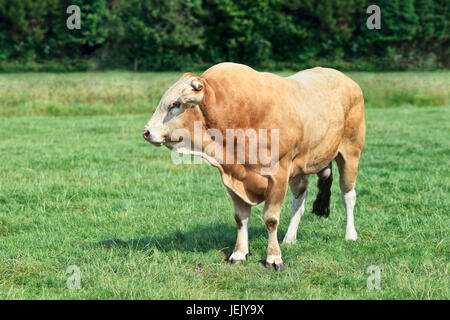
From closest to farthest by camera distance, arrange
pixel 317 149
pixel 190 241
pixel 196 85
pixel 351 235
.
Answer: pixel 196 85 → pixel 317 149 → pixel 190 241 → pixel 351 235

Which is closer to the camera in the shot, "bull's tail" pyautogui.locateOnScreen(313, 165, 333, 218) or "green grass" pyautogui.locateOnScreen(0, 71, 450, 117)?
"bull's tail" pyautogui.locateOnScreen(313, 165, 333, 218)

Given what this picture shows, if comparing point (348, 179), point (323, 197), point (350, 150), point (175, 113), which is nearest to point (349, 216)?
point (348, 179)

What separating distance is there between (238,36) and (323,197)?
164ft

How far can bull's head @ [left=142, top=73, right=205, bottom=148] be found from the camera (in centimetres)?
517

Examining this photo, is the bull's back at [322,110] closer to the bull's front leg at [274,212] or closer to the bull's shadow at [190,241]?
the bull's front leg at [274,212]

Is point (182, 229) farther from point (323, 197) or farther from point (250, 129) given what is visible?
point (250, 129)

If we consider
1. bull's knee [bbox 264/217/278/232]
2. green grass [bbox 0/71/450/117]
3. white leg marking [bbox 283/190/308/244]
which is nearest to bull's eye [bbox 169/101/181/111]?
bull's knee [bbox 264/217/278/232]

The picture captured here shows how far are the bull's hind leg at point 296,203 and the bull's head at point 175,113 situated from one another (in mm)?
1810

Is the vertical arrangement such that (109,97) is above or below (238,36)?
below

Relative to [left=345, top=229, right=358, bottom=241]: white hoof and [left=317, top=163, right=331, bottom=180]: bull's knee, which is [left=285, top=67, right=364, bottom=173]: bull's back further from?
[left=345, top=229, right=358, bottom=241]: white hoof

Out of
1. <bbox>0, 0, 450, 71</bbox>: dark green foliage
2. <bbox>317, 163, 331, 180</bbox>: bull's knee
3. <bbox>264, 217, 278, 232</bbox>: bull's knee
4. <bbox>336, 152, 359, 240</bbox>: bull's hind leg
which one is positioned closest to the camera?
<bbox>264, 217, 278, 232</bbox>: bull's knee

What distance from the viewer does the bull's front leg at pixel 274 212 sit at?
5551 millimetres

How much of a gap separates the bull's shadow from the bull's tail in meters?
0.80

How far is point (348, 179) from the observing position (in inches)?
267
